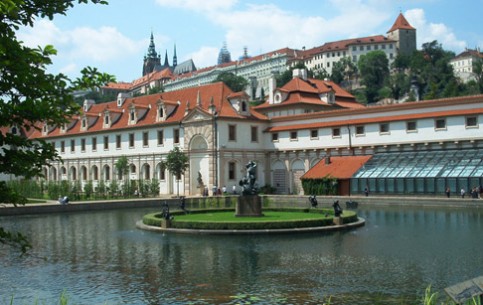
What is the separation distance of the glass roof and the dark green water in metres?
15.7

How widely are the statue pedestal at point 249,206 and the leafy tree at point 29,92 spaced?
20377mm

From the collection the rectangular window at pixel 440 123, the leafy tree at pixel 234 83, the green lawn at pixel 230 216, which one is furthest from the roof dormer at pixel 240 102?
the leafy tree at pixel 234 83

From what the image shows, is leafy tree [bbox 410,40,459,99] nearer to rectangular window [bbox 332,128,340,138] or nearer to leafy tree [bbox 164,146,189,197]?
rectangular window [bbox 332,128,340,138]

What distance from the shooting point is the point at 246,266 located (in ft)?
54.5

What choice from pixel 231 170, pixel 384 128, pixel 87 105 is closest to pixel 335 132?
pixel 384 128

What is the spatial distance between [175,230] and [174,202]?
21.4 meters

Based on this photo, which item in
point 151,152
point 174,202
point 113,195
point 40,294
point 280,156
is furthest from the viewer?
point 151,152

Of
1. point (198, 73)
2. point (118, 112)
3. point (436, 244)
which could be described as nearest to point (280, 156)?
point (118, 112)

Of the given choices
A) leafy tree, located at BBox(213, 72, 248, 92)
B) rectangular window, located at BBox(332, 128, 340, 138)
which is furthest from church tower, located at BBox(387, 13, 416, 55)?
rectangular window, located at BBox(332, 128, 340, 138)

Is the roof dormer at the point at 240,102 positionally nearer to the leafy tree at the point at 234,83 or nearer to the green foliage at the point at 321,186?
the green foliage at the point at 321,186

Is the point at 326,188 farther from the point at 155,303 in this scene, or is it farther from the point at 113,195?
the point at 155,303

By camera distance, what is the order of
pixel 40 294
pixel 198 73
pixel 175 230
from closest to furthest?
pixel 40 294 → pixel 175 230 → pixel 198 73

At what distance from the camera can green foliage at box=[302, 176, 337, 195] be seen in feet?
157

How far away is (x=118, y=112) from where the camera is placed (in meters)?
67.2
